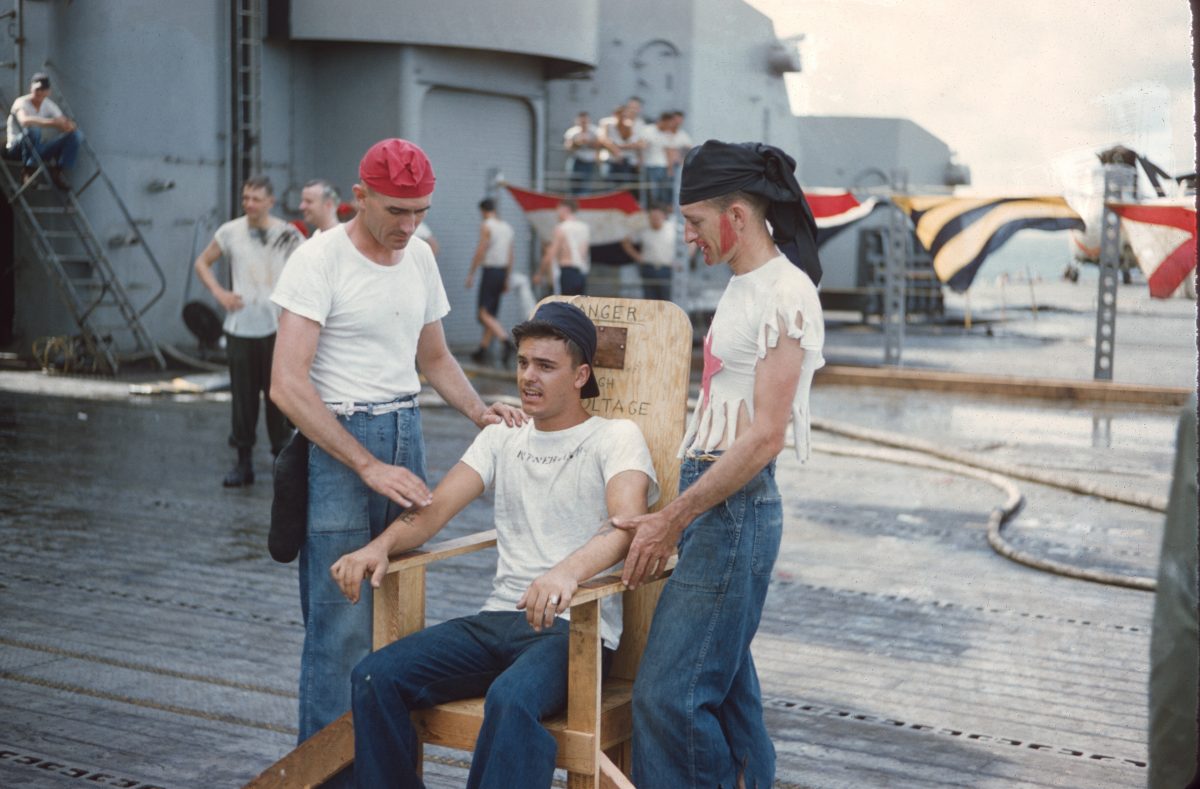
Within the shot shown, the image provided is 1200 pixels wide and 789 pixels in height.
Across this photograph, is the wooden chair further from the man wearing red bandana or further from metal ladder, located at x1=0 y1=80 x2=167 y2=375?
metal ladder, located at x1=0 y1=80 x2=167 y2=375

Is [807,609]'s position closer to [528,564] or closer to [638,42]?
[528,564]

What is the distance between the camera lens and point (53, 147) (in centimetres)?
1738

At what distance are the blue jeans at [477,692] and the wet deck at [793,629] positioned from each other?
1156 millimetres

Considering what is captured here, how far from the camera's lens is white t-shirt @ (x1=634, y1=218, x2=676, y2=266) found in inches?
795

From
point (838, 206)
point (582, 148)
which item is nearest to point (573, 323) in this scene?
point (838, 206)

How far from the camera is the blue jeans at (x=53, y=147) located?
17.0 meters

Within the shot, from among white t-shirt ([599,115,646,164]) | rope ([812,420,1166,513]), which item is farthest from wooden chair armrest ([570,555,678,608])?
white t-shirt ([599,115,646,164])

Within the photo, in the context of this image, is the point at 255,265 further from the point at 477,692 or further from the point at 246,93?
the point at 246,93

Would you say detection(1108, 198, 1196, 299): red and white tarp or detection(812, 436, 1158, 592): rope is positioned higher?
detection(1108, 198, 1196, 299): red and white tarp

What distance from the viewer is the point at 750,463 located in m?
3.55

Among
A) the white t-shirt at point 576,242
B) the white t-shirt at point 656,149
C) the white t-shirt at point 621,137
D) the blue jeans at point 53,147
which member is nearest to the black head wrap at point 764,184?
the blue jeans at point 53,147

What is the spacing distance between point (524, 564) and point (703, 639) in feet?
1.96

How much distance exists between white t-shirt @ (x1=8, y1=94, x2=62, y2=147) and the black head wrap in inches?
588

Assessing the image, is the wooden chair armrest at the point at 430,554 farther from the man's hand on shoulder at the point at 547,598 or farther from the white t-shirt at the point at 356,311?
the white t-shirt at the point at 356,311
